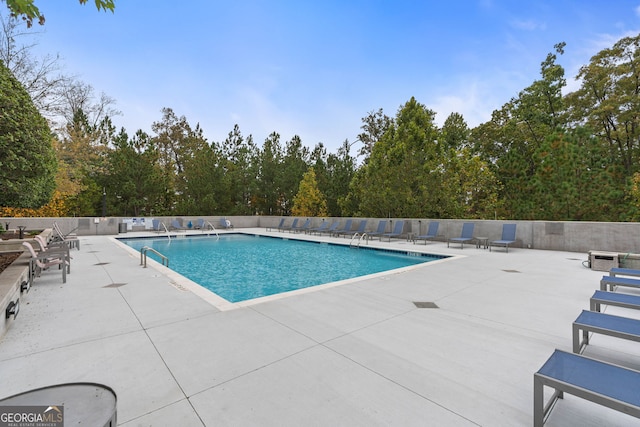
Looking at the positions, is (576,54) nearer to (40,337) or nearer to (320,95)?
(320,95)

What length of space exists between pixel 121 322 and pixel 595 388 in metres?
4.50

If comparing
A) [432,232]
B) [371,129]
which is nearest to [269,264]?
[432,232]

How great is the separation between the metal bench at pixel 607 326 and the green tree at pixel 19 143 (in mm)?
9453

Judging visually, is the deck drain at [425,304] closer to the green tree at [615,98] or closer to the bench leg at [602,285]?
the bench leg at [602,285]

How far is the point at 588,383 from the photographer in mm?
1750

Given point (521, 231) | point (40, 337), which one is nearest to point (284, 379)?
point (40, 337)

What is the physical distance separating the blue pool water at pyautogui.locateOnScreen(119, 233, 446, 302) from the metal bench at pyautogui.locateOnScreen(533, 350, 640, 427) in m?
5.14

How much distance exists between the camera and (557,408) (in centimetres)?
211

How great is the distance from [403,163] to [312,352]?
15.5 meters

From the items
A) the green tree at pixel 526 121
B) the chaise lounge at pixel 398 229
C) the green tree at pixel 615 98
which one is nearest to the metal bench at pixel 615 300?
the chaise lounge at pixel 398 229

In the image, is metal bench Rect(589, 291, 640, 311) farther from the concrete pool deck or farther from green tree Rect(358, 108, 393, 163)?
green tree Rect(358, 108, 393, 163)
